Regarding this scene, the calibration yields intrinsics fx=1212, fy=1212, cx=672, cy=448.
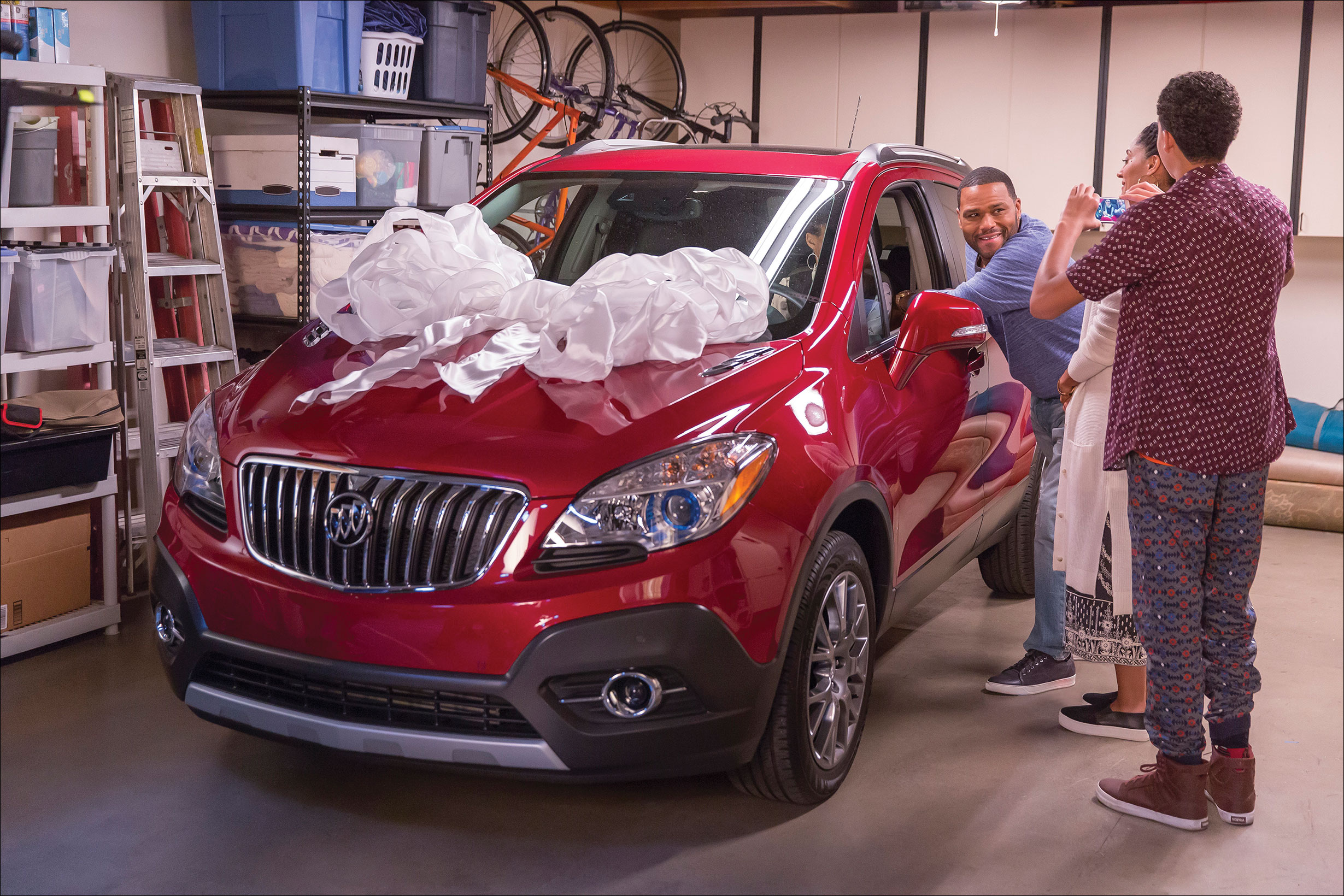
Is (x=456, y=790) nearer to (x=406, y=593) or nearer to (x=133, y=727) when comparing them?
(x=406, y=593)

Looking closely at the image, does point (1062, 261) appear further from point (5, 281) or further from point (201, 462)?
point (5, 281)

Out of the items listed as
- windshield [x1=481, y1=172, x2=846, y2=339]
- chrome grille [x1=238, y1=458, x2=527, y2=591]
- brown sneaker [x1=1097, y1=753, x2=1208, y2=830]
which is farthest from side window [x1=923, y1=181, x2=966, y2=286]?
chrome grille [x1=238, y1=458, x2=527, y2=591]

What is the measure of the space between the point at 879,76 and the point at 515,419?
5764 millimetres

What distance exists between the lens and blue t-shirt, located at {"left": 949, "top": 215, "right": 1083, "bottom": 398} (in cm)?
310

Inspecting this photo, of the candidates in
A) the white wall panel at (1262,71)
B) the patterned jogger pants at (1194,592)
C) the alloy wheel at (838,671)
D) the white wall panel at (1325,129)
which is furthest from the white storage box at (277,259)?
the white wall panel at (1325,129)

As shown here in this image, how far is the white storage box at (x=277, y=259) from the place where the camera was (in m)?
4.43

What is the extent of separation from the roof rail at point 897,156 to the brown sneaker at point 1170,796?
1.51 metres

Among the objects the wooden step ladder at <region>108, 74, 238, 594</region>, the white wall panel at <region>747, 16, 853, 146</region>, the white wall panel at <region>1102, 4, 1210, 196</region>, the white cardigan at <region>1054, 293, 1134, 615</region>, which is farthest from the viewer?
the white wall panel at <region>747, 16, 853, 146</region>

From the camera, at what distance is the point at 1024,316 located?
3195mm

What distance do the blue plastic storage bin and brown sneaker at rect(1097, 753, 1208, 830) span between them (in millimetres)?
3485

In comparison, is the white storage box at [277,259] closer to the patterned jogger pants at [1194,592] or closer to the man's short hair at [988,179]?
the man's short hair at [988,179]

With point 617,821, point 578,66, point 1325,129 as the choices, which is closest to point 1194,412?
point 617,821

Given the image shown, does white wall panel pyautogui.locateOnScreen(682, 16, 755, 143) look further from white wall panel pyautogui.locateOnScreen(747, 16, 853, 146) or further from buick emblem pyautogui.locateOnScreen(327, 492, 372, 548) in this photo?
buick emblem pyautogui.locateOnScreen(327, 492, 372, 548)

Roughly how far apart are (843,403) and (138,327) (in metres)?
2.46
